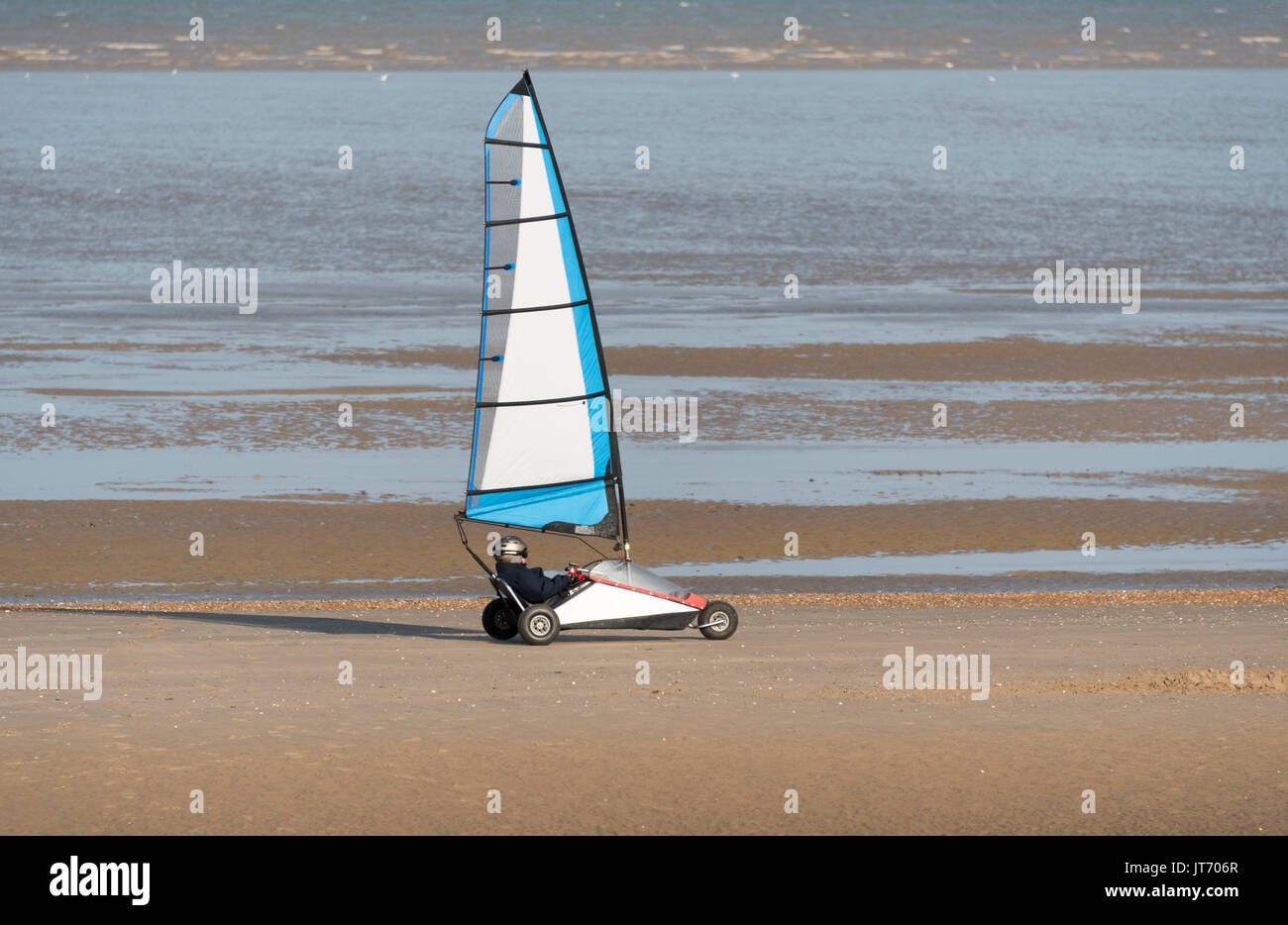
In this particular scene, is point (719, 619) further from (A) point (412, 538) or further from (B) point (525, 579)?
(A) point (412, 538)

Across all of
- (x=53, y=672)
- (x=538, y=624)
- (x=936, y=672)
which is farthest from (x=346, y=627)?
(x=936, y=672)

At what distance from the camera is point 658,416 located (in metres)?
29.2

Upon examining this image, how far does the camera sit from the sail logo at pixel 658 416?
28406mm

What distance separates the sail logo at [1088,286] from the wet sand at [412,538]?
60.0ft

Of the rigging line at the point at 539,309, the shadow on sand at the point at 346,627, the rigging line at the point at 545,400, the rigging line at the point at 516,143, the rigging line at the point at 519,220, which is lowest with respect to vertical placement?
the shadow on sand at the point at 346,627

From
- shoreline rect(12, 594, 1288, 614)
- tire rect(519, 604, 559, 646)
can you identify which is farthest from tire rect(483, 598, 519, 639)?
shoreline rect(12, 594, 1288, 614)

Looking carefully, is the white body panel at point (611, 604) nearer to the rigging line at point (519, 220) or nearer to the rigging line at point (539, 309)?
the rigging line at point (539, 309)

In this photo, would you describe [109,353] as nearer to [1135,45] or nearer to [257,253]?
[257,253]

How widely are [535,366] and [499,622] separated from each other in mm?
2279

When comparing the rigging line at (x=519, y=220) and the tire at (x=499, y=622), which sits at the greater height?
the rigging line at (x=519, y=220)

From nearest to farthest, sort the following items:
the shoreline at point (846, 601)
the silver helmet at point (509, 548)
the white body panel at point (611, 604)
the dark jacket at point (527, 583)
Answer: the white body panel at point (611, 604) → the dark jacket at point (527, 583) → the silver helmet at point (509, 548) → the shoreline at point (846, 601)

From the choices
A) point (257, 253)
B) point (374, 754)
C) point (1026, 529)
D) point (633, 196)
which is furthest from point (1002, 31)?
point (374, 754)

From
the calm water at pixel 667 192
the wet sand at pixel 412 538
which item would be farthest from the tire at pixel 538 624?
the calm water at pixel 667 192

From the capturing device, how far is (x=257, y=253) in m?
48.7
